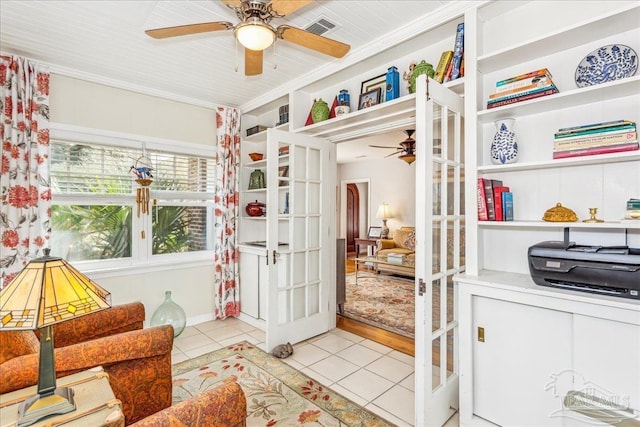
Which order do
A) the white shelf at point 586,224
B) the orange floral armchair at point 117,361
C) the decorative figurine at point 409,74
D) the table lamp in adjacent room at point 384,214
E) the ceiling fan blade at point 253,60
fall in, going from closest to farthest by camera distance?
1. the orange floral armchair at point 117,361
2. the white shelf at point 586,224
3. the ceiling fan blade at point 253,60
4. the decorative figurine at point 409,74
5. the table lamp in adjacent room at point 384,214

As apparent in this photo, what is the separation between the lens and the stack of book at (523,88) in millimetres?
1716

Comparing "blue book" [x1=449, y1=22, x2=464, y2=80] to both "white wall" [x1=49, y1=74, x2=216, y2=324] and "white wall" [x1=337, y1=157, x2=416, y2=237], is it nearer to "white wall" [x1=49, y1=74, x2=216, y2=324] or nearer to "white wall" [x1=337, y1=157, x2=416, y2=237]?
"white wall" [x1=49, y1=74, x2=216, y2=324]

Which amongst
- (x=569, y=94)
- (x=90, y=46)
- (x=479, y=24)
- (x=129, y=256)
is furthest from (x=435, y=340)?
(x=90, y=46)

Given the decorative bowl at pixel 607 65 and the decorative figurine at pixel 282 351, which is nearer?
the decorative bowl at pixel 607 65

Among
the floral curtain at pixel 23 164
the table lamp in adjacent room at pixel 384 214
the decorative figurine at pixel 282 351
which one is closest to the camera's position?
the floral curtain at pixel 23 164

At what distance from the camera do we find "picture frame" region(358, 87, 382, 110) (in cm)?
260

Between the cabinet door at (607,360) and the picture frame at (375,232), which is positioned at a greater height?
the picture frame at (375,232)

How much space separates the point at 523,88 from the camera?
177 cm

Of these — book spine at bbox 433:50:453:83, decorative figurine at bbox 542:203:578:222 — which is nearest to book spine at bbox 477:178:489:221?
decorative figurine at bbox 542:203:578:222

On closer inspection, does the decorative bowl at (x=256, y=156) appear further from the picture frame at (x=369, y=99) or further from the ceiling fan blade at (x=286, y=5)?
the ceiling fan blade at (x=286, y=5)

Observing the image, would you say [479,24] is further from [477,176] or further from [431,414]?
[431,414]

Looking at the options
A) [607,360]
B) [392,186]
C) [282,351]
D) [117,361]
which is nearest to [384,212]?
[392,186]

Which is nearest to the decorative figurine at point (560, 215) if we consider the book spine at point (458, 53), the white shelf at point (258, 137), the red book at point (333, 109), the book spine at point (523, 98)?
the book spine at point (523, 98)

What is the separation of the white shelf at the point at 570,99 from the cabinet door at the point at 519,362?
43.0 inches
